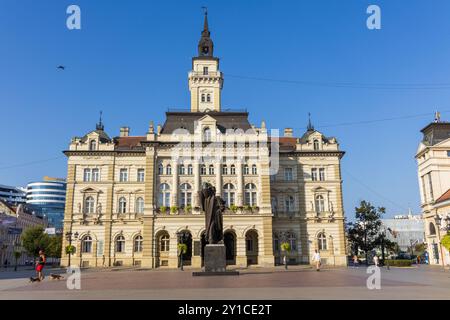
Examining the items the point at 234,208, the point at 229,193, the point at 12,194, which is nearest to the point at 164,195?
the point at 229,193

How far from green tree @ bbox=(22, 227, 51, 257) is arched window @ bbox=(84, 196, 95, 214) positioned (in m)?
21.2

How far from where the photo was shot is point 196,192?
1912 inches

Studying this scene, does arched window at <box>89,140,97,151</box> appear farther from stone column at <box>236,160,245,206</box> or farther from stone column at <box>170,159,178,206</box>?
stone column at <box>236,160,245,206</box>

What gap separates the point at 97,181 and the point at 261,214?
73.7 feet

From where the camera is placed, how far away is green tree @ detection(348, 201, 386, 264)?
5603 centimetres

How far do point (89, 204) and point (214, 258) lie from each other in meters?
31.3

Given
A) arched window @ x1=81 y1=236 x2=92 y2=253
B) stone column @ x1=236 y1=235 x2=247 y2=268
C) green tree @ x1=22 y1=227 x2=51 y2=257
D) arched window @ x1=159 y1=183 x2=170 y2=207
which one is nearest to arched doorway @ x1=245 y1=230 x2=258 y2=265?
stone column @ x1=236 y1=235 x2=247 y2=268

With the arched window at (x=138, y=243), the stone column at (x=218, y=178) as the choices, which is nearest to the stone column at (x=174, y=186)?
the stone column at (x=218, y=178)

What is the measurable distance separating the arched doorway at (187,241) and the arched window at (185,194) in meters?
3.84

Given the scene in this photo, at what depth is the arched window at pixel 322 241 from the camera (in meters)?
51.3

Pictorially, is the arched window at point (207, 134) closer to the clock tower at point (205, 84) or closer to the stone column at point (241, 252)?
the clock tower at point (205, 84)
